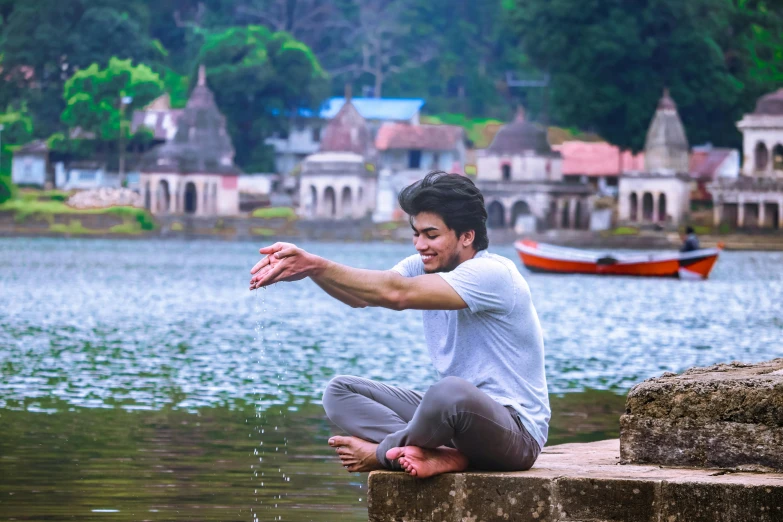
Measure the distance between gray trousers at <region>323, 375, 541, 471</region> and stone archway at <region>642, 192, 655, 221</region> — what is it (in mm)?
74557

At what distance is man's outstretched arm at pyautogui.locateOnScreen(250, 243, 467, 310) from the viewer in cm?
592

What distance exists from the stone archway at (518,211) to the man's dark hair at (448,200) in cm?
7664

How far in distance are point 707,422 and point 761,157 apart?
75.7 m

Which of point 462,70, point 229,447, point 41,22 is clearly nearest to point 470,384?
Result: point 229,447

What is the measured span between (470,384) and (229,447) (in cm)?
511

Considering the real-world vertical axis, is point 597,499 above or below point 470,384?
below

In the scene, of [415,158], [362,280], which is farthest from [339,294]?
[415,158]

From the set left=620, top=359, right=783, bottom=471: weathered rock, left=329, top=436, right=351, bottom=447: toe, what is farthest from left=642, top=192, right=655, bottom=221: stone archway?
left=329, top=436, right=351, bottom=447: toe

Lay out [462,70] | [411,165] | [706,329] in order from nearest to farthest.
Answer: [706,329]
[411,165]
[462,70]

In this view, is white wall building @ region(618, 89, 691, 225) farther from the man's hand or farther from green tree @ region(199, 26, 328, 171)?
the man's hand

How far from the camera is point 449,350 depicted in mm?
6473

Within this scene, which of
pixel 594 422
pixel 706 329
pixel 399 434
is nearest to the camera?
pixel 399 434

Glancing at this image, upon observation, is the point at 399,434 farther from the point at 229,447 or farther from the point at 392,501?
the point at 229,447

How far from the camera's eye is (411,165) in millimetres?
90688
